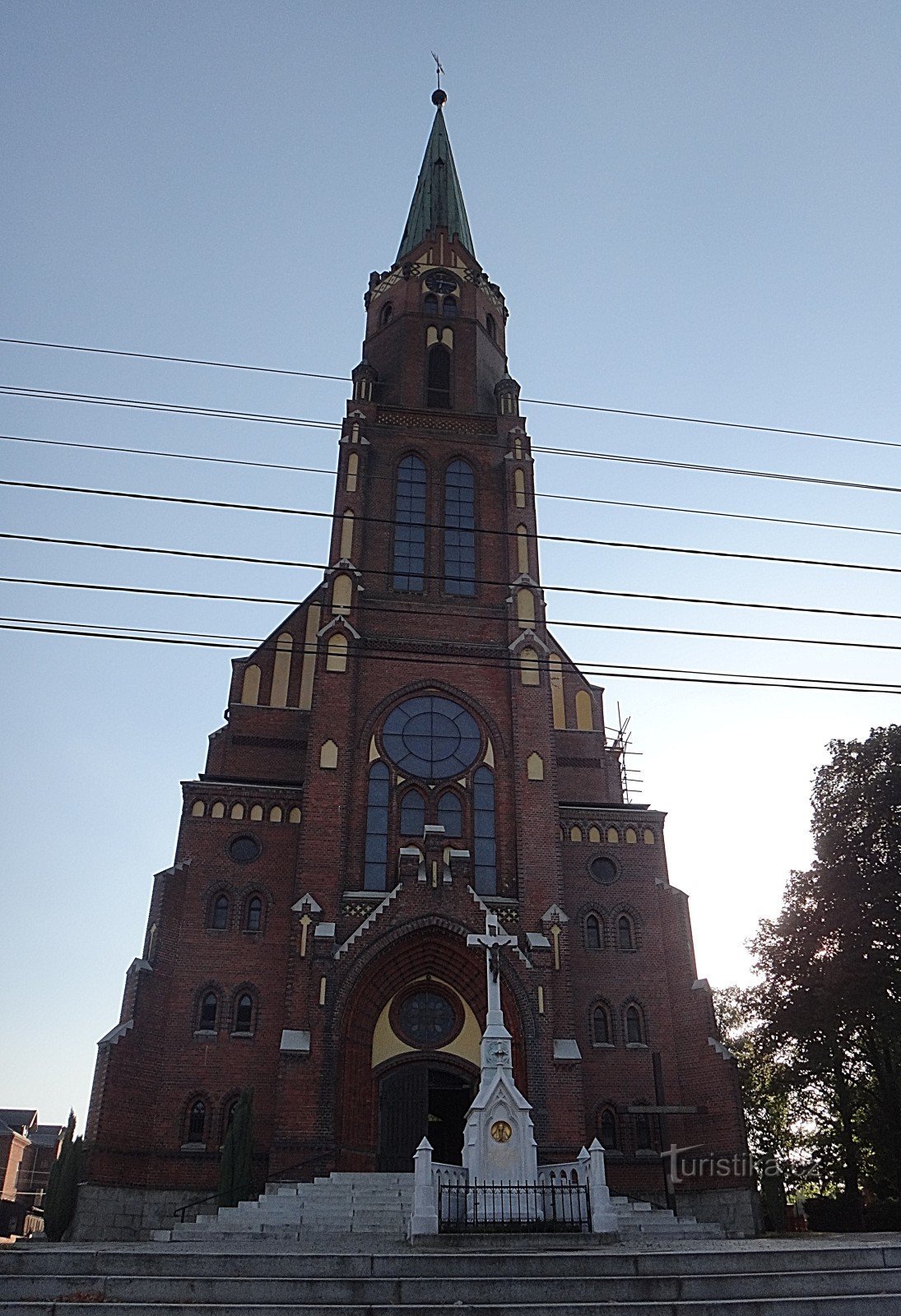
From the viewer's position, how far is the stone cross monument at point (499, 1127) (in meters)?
17.8

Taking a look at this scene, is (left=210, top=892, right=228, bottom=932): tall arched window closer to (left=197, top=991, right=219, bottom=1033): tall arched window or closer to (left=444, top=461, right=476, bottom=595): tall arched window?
(left=197, top=991, right=219, bottom=1033): tall arched window

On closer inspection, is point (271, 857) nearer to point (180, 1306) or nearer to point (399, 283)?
point (180, 1306)

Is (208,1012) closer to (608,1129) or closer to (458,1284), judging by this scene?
(608,1129)

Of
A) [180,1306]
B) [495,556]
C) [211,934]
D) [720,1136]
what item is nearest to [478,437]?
[495,556]

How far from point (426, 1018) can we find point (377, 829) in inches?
195

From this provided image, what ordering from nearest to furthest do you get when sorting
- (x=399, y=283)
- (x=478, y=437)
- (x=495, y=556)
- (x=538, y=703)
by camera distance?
(x=538, y=703) < (x=495, y=556) < (x=478, y=437) < (x=399, y=283)

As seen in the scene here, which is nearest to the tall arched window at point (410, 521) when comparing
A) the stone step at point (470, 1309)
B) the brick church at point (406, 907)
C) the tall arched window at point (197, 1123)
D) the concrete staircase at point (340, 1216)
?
the brick church at point (406, 907)

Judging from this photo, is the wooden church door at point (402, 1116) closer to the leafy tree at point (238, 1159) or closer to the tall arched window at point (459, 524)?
the leafy tree at point (238, 1159)

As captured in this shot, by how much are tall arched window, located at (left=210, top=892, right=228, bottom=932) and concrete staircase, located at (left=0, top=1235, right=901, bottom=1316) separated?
14.5 meters

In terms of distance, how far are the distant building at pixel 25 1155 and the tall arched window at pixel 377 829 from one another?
3521 cm

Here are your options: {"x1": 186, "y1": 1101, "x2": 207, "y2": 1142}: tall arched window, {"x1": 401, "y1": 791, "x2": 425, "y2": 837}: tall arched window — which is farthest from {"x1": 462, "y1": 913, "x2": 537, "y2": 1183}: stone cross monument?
{"x1": 186, "y1": 1101, "x2": 207, "y2": 1142}: tall arched window

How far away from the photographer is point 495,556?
3195 centimetres

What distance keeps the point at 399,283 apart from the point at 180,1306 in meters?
35.8

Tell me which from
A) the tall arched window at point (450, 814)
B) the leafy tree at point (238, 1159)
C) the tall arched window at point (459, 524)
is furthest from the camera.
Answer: the tall arched window at point (459, 524)
